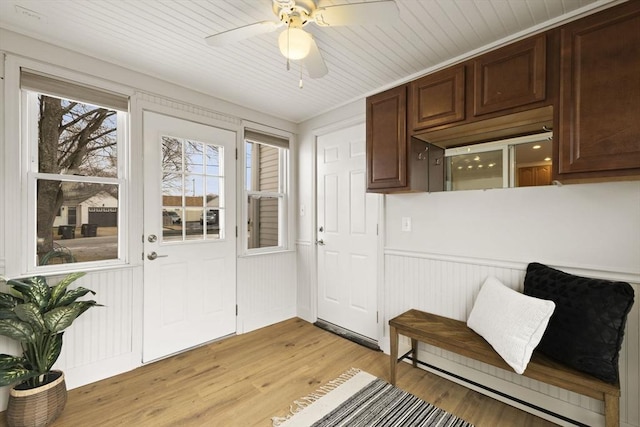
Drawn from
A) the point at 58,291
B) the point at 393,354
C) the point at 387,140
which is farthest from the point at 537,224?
the point at 58,291

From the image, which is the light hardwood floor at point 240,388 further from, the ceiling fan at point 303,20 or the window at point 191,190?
the ceiling fan at point 303,20

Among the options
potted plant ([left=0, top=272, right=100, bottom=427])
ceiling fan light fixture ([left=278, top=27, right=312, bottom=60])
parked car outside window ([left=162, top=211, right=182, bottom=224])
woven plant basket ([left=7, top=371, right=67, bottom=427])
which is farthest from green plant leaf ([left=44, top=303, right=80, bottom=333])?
ceiling fan light fixture ([left=278, top=27, right=312, bottom=60])

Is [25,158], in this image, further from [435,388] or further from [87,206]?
[435,388]

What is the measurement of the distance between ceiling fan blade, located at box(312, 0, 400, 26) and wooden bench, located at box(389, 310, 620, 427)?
1940 mm

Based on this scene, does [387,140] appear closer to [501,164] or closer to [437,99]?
[437,99]

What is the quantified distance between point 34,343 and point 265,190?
2.31 m

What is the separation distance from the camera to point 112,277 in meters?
2.25

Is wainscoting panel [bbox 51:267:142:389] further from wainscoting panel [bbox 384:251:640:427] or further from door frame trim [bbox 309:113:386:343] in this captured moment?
wainscoting panel [bbox 384:251:640:427]

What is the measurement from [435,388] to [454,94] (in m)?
2.18

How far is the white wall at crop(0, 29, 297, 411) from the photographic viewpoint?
185 cm

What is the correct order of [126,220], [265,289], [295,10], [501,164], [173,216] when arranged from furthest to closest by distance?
[265,289] < [173,216] < [126,220] < [501,164] < [295,10]

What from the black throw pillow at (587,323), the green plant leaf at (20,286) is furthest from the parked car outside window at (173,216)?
the black throw pillow at (587,323)

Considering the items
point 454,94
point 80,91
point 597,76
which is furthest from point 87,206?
point 597,76

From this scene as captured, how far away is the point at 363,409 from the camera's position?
1.87 meters
